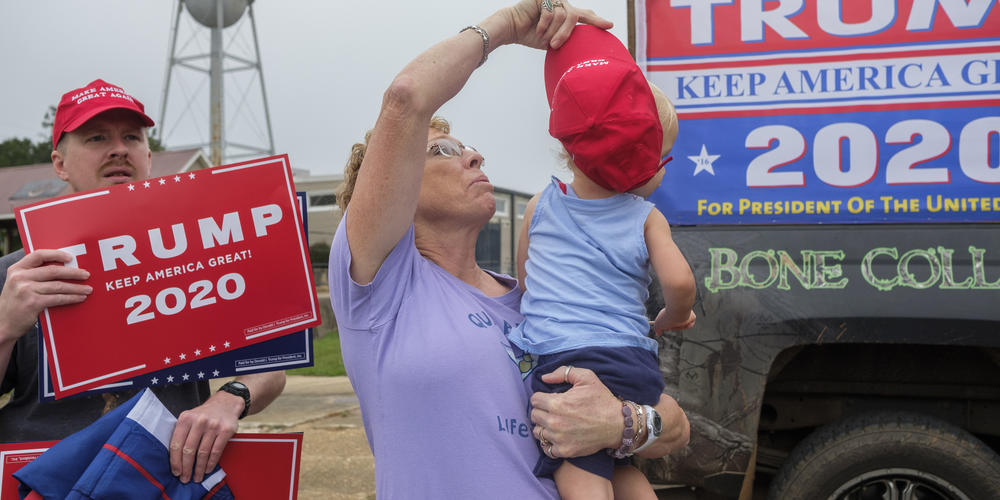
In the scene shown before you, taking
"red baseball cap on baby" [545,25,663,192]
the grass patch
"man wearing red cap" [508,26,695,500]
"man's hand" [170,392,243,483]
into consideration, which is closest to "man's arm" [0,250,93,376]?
"man's hand" [170,392,243,483]

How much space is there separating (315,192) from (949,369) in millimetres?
24236

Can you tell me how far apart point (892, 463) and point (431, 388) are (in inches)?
77.4

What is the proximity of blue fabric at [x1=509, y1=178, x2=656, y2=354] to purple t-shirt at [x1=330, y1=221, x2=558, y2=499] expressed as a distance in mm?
129

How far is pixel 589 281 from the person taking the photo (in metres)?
1.96

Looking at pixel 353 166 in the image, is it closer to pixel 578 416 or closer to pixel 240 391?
pixel 240 391

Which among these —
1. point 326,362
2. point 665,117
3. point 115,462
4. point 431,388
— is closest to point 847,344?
point 665,117

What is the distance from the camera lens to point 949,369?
3049 millimetres

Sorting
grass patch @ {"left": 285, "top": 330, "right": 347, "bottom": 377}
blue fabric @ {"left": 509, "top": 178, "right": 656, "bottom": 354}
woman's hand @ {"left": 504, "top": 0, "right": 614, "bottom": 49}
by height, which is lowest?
grass patch @ {"left": 285, "top": 330, "right": 347, "bottom": 377}

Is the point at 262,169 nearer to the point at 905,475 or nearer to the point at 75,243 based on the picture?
the point at 75,243

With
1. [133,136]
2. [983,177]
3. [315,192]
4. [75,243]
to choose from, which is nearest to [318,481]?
[133,136]

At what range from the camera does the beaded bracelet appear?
5.94 feet

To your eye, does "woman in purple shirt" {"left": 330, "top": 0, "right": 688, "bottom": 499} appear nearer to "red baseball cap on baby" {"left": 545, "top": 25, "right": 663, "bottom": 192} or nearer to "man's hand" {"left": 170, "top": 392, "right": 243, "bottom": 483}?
"red baseball cap on baby" {"left": 545, "top": 25, "right": 663, "bottom": 192}

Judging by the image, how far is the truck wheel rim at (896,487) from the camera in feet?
9.29

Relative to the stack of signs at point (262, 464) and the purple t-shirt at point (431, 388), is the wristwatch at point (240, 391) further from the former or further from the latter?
the purple t-shirt at point (431, 388)
